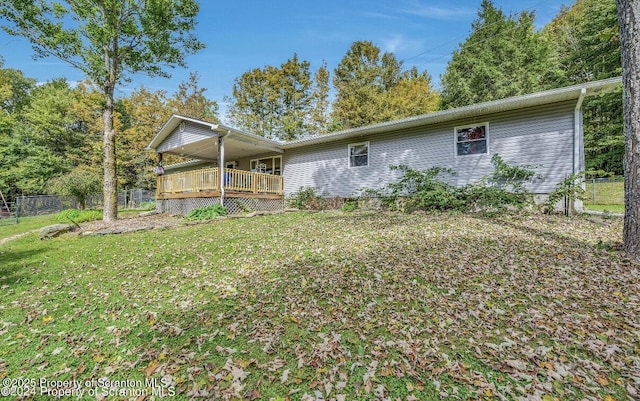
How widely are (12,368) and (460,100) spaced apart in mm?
25110

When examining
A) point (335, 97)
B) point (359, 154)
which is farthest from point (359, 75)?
point (359, 154)

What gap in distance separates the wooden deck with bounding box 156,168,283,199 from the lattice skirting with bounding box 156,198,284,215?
199 mm

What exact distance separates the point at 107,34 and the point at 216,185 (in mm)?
6802

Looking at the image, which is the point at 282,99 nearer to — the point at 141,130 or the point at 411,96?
the point at 411,96

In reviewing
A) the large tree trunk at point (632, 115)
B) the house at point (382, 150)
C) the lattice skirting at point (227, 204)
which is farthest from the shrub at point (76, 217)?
the large tree trunk at point (632, 115)

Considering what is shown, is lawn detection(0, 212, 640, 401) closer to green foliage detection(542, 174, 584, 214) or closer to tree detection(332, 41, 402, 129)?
green foliage detection(542, 174, 584, 214)

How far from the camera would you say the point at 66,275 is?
475cm

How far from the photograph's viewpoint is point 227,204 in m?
11.4

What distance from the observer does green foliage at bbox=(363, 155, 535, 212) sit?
28.1ft

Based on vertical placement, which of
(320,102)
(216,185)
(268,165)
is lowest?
(216,185)

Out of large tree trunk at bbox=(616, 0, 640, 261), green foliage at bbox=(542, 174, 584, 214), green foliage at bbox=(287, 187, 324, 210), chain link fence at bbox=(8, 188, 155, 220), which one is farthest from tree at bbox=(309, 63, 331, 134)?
large tree trunk at bbox=(616, 0, 640, 261)

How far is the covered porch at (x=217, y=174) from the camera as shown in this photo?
11453mm

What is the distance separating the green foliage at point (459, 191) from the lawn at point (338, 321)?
3.08m

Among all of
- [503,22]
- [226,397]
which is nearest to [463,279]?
[226,397]
